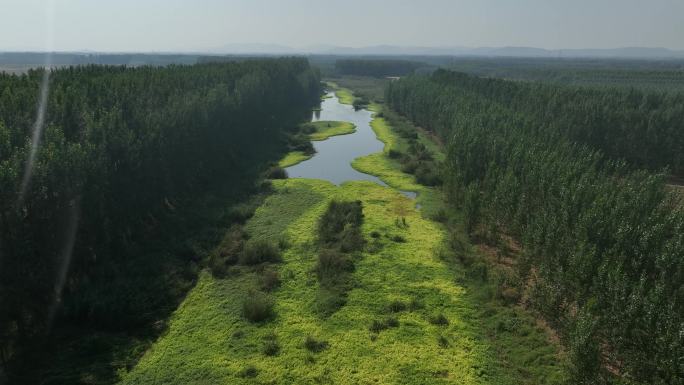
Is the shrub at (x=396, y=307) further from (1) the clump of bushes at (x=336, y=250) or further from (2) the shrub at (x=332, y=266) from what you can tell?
(2) the shrub at (x=332, y=266)

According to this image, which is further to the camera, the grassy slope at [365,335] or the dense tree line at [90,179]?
the dense tree line at [90,179]

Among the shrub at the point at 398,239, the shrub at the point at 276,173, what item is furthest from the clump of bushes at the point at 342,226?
the shrub at the point at 276,173

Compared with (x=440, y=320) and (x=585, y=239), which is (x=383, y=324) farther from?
(x=585, y=239)

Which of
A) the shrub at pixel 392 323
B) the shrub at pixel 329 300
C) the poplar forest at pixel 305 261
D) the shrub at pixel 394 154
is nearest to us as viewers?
the poplar forest at pixel 305 261

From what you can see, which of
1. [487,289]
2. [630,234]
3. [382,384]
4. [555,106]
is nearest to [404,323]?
[382,384]

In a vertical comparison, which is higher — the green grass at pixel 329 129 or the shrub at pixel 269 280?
the green grass at pixel 329 129

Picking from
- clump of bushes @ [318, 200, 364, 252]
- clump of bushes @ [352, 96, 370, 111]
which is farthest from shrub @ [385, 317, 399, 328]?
clump of bushes @ [352, 96, 370, 111]

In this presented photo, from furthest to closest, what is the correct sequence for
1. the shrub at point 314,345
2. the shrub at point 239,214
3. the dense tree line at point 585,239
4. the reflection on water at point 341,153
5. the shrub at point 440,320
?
the reflection on water at point 341,153
the shrub at point 239,214
the shrub at point 440,320
the shrub at point 314,345
the dense tree line at point 585,239

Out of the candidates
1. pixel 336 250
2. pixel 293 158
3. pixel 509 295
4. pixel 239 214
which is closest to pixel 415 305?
pixel 509 295
